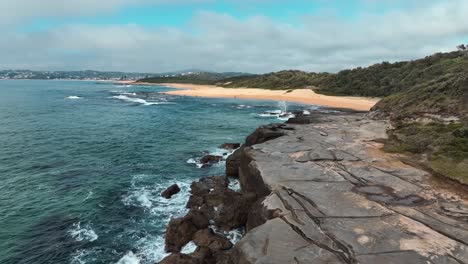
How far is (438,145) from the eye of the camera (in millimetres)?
22297

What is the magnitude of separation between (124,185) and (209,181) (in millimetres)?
Result: 6222

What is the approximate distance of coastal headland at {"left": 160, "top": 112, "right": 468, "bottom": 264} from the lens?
36.6 ft

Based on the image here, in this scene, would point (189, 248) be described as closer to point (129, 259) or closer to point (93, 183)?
point (129, 259)

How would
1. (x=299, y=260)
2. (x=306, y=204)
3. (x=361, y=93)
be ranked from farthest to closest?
(x=361, y=93) → (x=306, y=204) → (x=299, y=260)

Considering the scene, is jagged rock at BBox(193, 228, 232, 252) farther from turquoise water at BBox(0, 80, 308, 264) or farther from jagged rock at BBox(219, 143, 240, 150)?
jagged rock at BBox(219, 143, 240, 150)

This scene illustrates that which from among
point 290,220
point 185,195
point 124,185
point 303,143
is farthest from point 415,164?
point 124,185

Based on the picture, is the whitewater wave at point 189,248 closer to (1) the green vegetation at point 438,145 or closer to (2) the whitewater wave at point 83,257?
(2) the whitewater wave at point 83,257

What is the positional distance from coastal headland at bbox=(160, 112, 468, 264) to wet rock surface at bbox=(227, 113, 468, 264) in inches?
1.3

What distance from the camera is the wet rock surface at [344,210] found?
36.2 feet

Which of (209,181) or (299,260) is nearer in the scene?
(299,260)

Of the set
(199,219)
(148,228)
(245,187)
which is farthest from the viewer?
(245,187)

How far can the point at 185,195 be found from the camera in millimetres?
23781

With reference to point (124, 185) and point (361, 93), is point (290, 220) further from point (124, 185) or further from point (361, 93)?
point (361, 93)

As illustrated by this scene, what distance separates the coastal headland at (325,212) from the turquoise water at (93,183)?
269 cm
